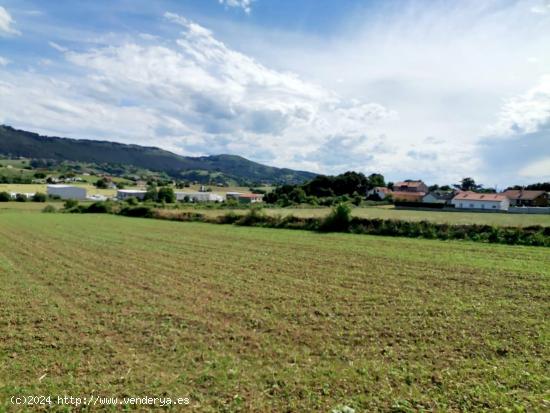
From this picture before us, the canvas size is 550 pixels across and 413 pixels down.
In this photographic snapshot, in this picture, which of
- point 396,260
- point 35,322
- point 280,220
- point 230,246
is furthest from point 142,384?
point 280,220

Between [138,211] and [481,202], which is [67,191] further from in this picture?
[481,202]

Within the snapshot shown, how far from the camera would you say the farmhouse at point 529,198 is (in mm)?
80250

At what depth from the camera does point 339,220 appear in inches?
1196

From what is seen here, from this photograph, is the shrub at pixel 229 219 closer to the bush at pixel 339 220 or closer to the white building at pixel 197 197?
the bush at pixel 339 220

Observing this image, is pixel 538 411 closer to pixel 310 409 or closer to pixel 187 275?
pixel 310 409

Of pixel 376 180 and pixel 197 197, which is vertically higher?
pixel 376 180

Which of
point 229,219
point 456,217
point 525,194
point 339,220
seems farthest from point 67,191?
point 525,194

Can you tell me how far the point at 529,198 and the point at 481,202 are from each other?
22397 mm

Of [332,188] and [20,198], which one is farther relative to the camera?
[332,188]

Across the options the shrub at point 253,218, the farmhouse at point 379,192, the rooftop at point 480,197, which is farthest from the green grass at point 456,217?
the farmhouse at point 379,192

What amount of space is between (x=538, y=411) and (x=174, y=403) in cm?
497

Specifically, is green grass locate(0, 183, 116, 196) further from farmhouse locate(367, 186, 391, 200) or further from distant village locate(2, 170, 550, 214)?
farmhouse locate(367, 186, 391, 200)

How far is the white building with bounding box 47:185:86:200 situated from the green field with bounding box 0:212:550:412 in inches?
4173

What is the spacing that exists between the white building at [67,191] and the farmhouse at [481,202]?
336 ft
